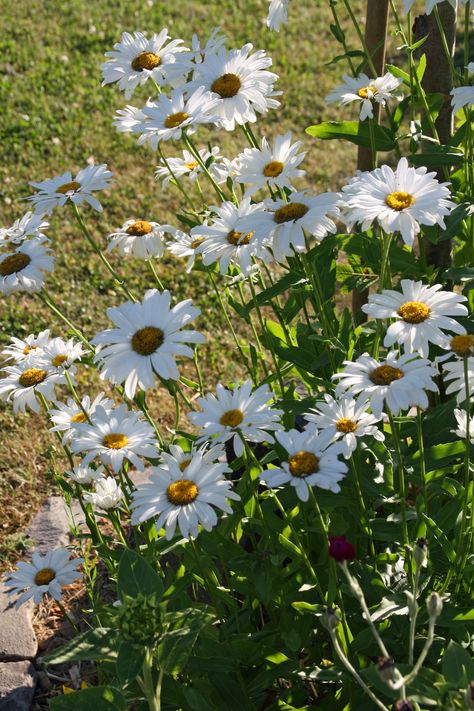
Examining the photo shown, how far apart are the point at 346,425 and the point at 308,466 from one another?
213 mm

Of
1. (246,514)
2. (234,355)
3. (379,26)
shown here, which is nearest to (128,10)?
(234,355)

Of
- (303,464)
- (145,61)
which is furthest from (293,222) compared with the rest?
(145,61)

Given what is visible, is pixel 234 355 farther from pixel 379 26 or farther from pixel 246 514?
pixel 246 514

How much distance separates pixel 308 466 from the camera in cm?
178

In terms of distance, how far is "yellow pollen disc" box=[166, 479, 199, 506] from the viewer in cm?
189

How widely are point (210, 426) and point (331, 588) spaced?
0.51 metres

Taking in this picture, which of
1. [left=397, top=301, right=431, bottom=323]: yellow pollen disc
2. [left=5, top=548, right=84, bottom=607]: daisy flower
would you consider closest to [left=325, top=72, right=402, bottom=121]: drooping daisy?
[left=397, top=301, right=431, bottom=323]: yellow pollen disc

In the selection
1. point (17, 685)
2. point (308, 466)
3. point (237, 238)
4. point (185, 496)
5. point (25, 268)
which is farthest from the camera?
point (17, 685)

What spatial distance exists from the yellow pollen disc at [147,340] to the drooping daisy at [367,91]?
3.12ft

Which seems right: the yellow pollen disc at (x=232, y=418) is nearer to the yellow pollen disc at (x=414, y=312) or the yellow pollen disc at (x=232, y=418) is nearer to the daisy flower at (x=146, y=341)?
the daisy flower at (x=146, y=341)

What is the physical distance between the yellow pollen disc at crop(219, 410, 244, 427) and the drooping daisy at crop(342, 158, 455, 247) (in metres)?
0.48

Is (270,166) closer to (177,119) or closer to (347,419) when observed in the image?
(177,119)

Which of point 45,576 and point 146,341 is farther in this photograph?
point 45,576

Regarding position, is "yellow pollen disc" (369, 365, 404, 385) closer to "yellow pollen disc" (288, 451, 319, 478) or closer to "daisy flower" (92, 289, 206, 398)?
"yellow pollen disc" (288, 451, 319, 478)
